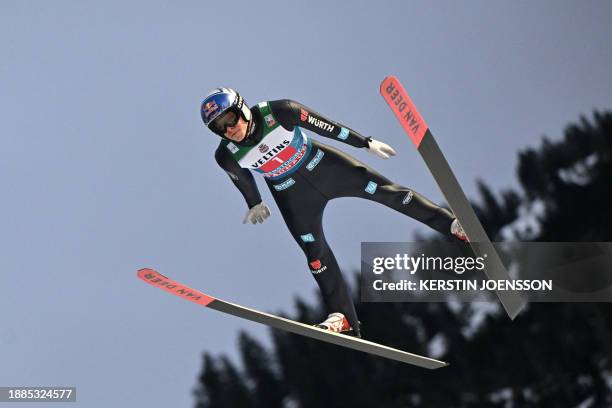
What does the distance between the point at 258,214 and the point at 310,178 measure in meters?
→ 0.61

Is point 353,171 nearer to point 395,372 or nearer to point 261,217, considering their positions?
point 261,217

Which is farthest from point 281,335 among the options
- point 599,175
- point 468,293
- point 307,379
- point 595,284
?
point 468,293

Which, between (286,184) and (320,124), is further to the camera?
(286,184)

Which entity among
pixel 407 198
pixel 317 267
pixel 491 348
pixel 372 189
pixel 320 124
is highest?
pixel 491 348

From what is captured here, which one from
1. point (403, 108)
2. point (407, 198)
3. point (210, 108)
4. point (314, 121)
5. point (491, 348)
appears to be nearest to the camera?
point (210, 108)

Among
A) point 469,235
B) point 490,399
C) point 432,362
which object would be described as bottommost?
point 432,362

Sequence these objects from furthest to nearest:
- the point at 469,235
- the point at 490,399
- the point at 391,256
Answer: the point at 490,399 < the point at 391,256 < the point at 469,235

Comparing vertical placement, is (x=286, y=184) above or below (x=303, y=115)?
below

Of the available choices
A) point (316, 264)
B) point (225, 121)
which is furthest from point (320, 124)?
point (316, 264)

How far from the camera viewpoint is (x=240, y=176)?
32.3 feet

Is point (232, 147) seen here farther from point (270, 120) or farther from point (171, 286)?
point (171, 286)

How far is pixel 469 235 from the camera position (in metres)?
9.62

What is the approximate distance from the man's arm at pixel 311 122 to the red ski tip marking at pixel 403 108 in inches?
16.7

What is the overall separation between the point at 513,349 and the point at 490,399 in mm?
1516
